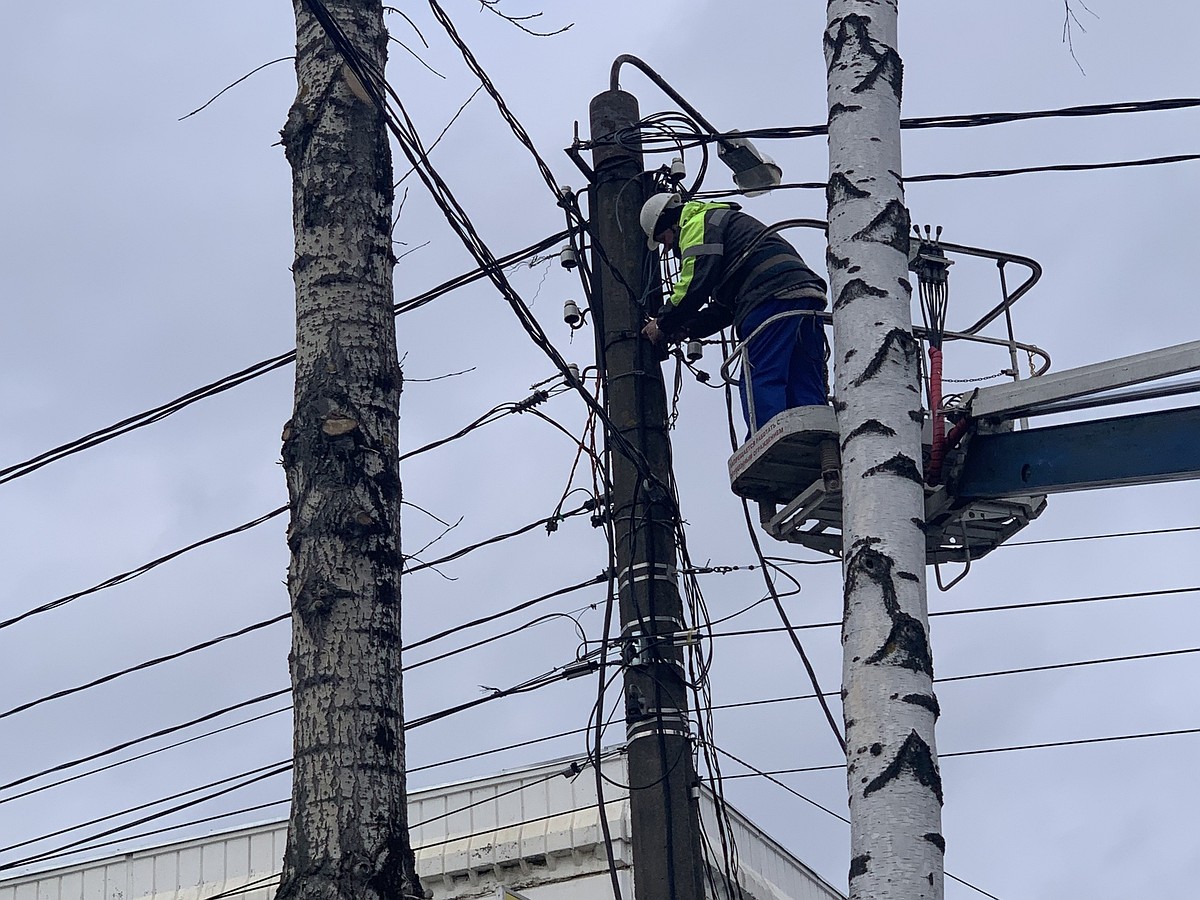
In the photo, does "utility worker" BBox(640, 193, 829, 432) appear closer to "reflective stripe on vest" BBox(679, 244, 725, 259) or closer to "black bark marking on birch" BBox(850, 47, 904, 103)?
"reflective stripe on vest" BBox(679, 244, 725, 259)

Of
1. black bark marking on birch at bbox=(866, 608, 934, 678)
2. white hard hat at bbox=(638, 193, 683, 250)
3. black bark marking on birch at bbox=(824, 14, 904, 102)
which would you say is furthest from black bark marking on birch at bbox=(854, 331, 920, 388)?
white hard hat at bbox=(638, 193, 683, 250)

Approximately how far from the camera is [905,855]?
463 cm

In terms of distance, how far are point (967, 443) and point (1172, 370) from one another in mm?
1178

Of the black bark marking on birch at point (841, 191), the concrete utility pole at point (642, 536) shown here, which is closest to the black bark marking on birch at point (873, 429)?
the black bark marking on birch at point (841, 191)

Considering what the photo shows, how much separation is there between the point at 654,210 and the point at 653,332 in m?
0.70

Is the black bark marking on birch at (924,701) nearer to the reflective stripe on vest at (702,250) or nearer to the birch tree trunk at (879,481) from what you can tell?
the birch tree trunk at (879,481)

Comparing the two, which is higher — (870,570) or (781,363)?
(781,363)

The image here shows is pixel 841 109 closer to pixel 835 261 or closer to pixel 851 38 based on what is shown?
pixel 851 38

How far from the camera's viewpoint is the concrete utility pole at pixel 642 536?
776 centimetres

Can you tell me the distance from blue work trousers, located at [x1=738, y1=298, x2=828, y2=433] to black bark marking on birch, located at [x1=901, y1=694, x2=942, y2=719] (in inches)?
142

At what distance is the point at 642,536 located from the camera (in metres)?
8.38

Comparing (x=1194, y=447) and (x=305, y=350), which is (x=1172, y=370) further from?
(x=305, y=350)

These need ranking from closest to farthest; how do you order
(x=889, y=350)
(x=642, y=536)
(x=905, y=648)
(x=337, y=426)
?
(x=905, y=648) < (x=889, y=350) < (x=337, y=426) < (x=642, y=536)

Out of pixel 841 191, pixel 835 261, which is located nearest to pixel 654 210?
pixel 841 191
